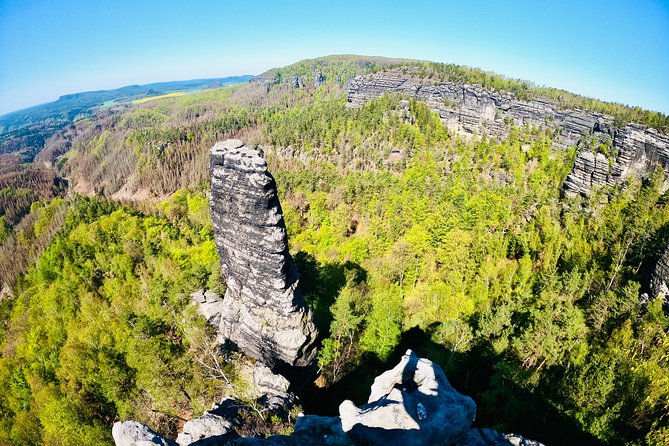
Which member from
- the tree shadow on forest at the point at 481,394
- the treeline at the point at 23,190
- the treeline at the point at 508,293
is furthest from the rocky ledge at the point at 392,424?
the treeline at the point at 23,190

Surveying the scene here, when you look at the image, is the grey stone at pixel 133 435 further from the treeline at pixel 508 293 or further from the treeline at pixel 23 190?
the treeline at pixel 23 190

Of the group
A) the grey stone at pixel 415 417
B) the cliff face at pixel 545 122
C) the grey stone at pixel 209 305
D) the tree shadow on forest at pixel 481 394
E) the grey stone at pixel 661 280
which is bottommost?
the tree shadow on forest at pixel 481 394

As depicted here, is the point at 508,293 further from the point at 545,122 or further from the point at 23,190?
the point at 23,190

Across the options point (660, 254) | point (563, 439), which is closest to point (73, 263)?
point (563, 439)

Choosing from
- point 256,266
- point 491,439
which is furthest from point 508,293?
point 256,266

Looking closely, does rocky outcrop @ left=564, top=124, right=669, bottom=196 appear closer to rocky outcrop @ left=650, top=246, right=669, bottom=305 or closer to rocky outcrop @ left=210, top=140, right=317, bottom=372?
rocky outcrop @ left=650, top=246, right=669, bottom=305

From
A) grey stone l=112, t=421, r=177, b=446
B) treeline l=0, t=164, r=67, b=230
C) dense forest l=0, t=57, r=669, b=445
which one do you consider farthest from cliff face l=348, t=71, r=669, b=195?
treeline l=0, t=164, r=67, b=230

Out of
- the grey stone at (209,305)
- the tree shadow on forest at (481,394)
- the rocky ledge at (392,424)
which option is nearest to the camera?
the rocky ledge at (392,424)
